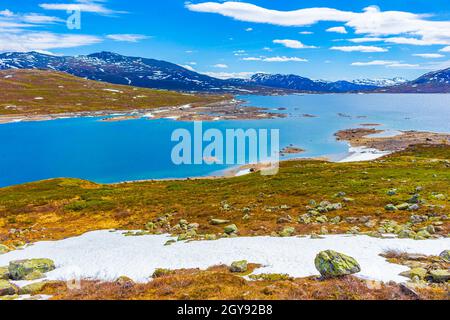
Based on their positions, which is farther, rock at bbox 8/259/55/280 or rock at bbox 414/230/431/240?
rock at bbox 414/230/431/240

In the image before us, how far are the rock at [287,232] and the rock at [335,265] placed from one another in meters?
9.80

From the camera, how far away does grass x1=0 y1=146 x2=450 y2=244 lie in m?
33.3

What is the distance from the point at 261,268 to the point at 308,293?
5477mm

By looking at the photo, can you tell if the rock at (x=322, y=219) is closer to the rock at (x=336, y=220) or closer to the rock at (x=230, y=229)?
the rock at (x=336, y=220)

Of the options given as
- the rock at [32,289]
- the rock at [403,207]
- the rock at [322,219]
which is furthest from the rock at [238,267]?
the rock at [403,207]

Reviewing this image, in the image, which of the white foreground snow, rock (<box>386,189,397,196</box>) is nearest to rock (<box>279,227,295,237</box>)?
the white foreground snow

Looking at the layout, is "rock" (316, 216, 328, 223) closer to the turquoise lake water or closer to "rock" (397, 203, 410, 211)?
"rock" (397, 203, 410, 211)

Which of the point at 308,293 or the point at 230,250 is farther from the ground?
the point at 308,293

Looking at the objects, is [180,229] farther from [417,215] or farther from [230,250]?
[417,215]

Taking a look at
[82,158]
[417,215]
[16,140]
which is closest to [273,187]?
[417,215]

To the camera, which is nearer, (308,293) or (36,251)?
(308,293)

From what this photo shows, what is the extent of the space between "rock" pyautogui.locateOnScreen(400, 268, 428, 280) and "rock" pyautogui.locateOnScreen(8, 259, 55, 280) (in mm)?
21469

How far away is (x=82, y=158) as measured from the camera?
115 meters
